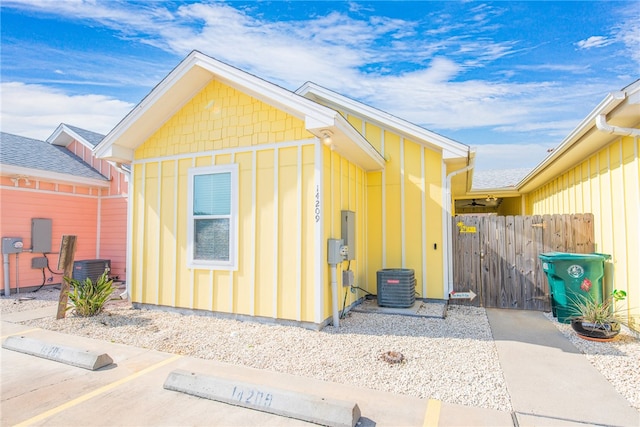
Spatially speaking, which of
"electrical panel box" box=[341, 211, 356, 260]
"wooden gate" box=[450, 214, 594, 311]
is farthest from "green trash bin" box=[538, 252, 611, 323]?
"electrical panel box" box=[341, 211, 356, 260]

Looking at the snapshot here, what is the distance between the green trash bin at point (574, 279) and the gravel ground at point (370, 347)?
343mm

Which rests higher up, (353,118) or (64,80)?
(64,80)

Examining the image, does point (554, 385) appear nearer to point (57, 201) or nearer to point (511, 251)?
point (511, 251)

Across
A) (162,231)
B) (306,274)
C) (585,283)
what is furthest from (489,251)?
(162,231)

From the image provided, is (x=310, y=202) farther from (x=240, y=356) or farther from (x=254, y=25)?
(x=254, y=25)

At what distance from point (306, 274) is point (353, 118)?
428cm

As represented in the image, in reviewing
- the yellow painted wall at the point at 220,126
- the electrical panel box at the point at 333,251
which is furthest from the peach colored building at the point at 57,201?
the electrical panel box at the point at 333,251

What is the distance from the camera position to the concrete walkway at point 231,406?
8.68 ft

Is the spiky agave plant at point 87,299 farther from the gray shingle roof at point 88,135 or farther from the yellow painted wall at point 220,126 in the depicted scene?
the gray shingle roof at point 88,135

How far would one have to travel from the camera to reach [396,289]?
20.4ft

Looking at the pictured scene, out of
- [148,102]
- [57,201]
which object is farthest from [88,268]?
[148,102]

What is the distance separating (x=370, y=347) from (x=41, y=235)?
917 cm

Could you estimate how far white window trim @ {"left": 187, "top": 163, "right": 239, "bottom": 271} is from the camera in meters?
5.46

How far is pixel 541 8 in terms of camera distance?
20.6 feet
